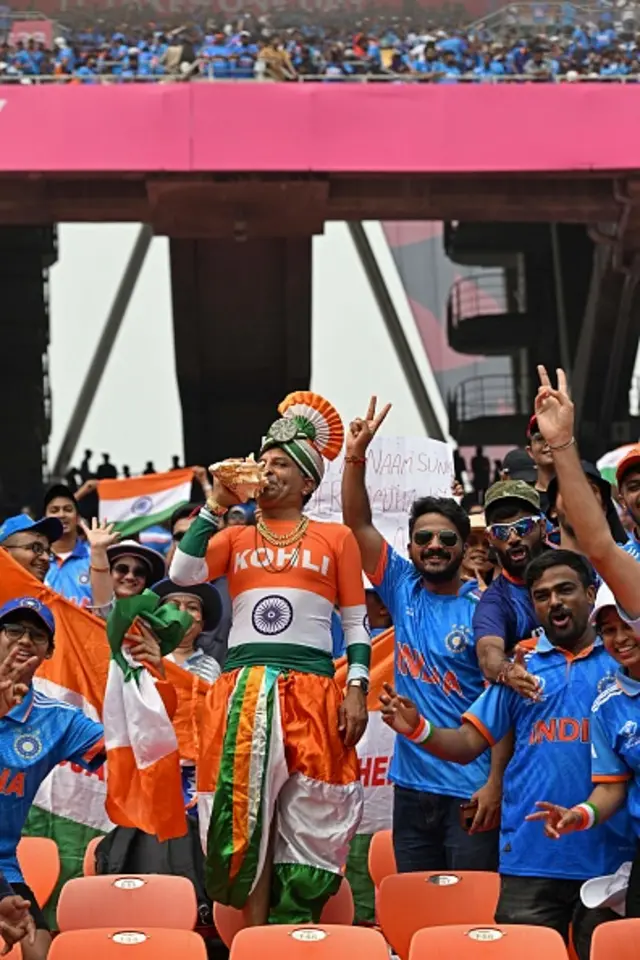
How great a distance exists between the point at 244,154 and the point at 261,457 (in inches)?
480

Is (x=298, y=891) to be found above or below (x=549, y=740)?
below

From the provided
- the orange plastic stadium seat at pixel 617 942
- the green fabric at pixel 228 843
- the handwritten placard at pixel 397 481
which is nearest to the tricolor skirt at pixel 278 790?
the green fabric at pixel 228 843

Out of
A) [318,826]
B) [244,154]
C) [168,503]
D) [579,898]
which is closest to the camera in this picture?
[579,898]

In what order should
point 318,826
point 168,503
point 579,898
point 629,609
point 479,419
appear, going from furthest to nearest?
point 479,419, point 168,503, point 318,826, point 579,898, point 629,609

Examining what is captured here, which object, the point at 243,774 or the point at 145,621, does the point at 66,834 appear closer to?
the point at 145,621

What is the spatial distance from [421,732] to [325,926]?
802mm

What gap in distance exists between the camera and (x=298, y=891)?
207 inches

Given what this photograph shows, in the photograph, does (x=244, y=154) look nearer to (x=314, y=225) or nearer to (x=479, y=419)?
(x=314, y=225)

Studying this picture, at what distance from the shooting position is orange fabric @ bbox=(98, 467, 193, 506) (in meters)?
12.3

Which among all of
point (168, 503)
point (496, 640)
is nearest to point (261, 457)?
point (496, 640)

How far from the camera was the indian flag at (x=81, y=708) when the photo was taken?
7047mm

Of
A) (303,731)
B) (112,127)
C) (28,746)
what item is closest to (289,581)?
(303,731)

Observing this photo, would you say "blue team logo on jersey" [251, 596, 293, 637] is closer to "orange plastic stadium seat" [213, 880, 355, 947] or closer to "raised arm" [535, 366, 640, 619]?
"orange plastic stadium seat" [213, 880, 355, 947]

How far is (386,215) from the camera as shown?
19250mm
